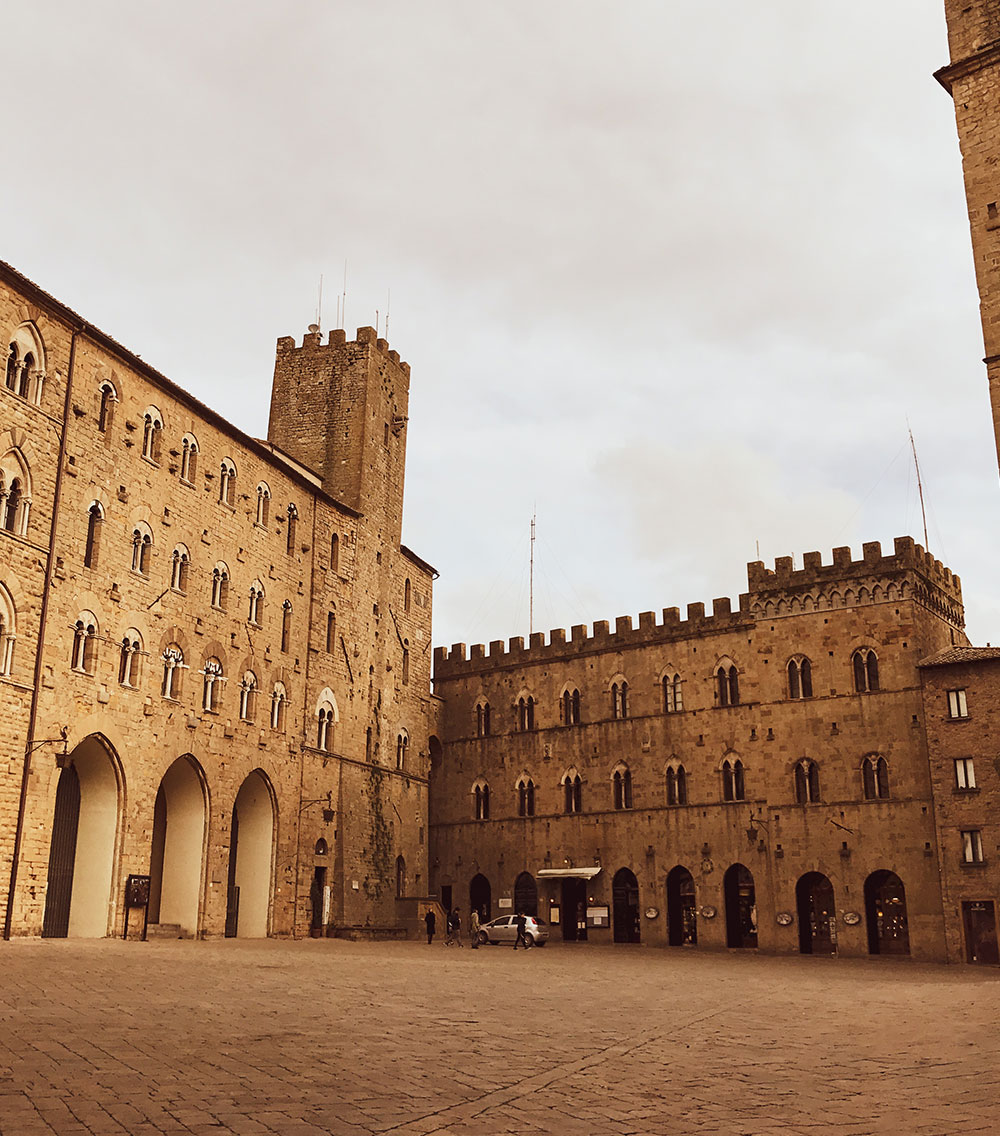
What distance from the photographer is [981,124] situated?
2123cm

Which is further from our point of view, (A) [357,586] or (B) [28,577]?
(A) [357,586]

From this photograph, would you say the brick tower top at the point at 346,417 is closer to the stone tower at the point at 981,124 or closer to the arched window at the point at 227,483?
the arched window at the point at 227,483

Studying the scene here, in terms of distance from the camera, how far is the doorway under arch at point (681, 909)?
38906 millimetres

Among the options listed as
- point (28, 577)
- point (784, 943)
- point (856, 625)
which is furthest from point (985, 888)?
point (28, 577)

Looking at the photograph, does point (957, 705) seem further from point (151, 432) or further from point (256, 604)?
point (151, 432)

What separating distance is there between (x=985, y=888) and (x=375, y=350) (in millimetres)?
28129

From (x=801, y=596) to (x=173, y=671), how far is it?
70.7 feet

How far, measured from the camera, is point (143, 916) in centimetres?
2762

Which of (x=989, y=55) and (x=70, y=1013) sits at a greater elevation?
(x=989, y=55)

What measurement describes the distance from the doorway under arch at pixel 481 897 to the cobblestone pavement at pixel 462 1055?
24.4 meters

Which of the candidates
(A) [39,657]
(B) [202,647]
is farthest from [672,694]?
(A) [39,657]

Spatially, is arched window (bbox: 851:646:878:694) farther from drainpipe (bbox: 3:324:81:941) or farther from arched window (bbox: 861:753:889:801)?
drainpipe (bbox: 3:324:81:941)

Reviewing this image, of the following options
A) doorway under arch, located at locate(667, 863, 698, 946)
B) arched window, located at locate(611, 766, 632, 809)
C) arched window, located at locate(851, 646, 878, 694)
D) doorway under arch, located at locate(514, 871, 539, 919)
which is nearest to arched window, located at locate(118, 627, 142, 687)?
arched window, located at locate(611, 766, 632, 809)

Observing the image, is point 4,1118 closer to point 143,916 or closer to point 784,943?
point 143,916
